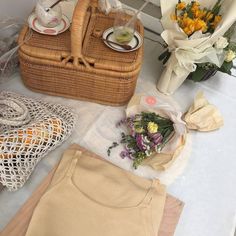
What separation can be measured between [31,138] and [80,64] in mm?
216

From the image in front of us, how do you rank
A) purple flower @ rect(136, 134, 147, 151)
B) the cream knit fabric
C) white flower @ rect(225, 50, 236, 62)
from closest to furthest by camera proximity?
the cream knit fabric < purple flower @ rect(136, 134, 147, 151) < white flower @ rect(225, 50, 236, 62)

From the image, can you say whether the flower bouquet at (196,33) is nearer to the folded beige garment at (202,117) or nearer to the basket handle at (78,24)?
the folded beige garment at (202,117)

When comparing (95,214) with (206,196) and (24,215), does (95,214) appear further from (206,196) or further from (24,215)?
(206,196)

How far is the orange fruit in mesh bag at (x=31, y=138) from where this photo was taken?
602mm

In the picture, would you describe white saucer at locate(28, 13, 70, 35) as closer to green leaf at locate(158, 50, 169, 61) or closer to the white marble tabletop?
the white marble tabletop

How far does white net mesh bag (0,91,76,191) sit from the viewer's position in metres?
0.60

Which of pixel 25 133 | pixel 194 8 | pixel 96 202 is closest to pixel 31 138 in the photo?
pixel 25 133

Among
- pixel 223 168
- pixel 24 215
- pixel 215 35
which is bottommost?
pixel 24 215

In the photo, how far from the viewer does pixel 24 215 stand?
59 cm

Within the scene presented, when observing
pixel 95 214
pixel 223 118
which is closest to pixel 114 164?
pixel 95 214

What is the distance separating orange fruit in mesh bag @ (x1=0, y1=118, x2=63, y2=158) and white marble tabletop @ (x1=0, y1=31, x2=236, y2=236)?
7 cm

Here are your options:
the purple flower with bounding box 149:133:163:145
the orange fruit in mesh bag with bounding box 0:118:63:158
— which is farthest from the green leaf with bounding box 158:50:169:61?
the orange fruit in mesh bag with bounding box 0:118:63:158

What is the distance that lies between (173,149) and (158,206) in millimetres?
148

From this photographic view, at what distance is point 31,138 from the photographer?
0.62m
